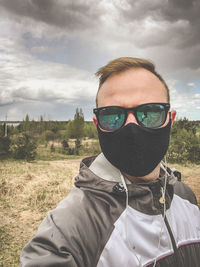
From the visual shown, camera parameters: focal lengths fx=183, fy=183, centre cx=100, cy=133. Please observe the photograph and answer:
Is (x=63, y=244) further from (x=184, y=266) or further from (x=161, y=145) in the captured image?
(x=161, y=145)

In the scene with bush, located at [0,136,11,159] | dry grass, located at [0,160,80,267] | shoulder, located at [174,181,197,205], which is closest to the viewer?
shoulder, located at [174,181,197,205]

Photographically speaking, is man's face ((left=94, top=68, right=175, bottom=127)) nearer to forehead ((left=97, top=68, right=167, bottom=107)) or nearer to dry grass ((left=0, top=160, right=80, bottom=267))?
forehead ((left=97, top=68, right=167, bottom=107))

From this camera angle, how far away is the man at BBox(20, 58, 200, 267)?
3.56ft

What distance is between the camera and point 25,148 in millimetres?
17656

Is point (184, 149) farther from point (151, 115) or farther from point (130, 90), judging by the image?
point (130, 90)

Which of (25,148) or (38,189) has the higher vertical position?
(25,148)

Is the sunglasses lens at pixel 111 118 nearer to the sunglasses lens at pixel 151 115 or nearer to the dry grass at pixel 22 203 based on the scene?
the sunglasses lens at pixel 151 115

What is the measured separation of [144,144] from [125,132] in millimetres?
200

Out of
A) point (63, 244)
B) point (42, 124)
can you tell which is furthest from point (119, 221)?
point (42, 124)

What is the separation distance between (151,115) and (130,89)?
0.28 m

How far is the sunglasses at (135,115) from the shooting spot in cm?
147

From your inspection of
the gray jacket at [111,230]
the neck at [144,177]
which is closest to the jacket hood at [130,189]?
the gray jacket at [111,230]

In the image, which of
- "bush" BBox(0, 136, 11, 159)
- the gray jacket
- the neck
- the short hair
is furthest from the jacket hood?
"bush" BBox(0, 136, 11, 159)

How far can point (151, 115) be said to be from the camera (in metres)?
1.52
